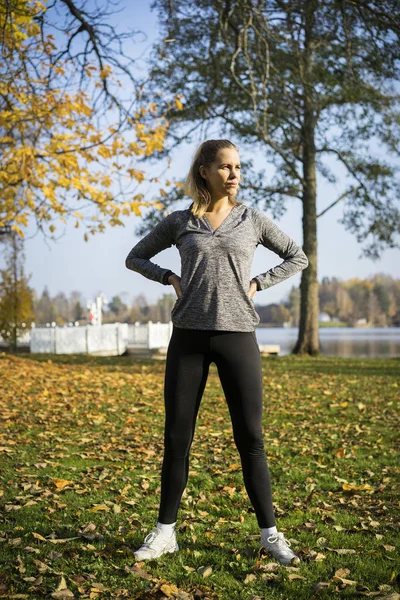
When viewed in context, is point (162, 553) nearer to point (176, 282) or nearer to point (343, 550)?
point (343, 550)

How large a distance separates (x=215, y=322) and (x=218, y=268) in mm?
283

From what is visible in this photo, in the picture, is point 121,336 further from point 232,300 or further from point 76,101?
point 232,300

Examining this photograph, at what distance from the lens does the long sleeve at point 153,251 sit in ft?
12.5

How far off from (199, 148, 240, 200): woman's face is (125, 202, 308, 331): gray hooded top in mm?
129

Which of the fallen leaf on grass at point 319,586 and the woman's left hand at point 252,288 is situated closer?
the fallen leaf on grass at point 319,586

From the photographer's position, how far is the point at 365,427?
8.71 m

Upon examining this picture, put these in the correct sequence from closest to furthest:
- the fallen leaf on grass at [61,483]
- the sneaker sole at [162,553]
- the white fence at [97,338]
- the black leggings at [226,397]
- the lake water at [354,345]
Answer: the black leggings at [226,397] < the sneaker sole at [162,553] < the fallen leaf on grass at [61,483] < the white fence at [97,338] < the lake water at [354,345]

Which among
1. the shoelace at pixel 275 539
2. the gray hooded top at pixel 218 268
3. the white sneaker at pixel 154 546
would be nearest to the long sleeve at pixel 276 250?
the gray hooded top at pixel 218 268

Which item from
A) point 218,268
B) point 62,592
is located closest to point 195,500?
point 62,592

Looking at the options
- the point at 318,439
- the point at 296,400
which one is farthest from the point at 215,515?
the point at 296,400

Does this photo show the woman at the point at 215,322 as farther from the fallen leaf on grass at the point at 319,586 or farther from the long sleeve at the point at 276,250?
the fallen leaf on grass at the point at 319,586

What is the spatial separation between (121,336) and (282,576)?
2680 cm

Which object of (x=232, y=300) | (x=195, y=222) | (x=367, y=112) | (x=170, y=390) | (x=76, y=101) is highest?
(x=367, y=112)

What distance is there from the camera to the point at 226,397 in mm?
3635
